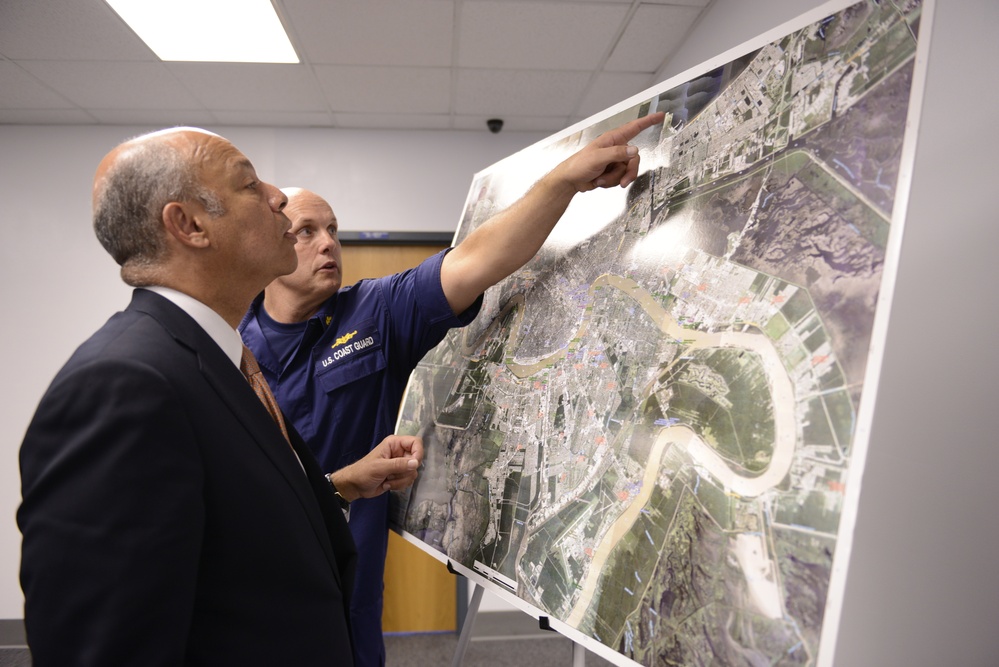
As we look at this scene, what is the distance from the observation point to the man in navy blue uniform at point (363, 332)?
121 centimetres

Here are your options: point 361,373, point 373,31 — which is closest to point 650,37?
point 373,31

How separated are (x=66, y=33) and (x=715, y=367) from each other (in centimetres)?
277

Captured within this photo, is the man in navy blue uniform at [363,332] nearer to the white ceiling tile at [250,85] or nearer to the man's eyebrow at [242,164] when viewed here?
the man's eyebrow at [242,164]

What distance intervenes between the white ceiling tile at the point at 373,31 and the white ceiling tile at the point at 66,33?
0.68 meters

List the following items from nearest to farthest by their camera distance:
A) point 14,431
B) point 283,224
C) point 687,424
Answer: point 687,424
point 283,224
point 14,431

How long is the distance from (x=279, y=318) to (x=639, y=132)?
991mm

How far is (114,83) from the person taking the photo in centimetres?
273

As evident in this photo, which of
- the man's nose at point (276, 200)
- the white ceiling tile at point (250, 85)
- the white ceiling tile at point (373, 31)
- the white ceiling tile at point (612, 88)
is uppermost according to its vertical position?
the white ceiling tile at point (612, 88)

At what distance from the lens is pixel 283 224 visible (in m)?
1.04

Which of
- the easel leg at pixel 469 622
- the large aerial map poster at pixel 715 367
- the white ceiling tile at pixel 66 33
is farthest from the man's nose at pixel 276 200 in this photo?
the white ceiling tile at pixel 66 33

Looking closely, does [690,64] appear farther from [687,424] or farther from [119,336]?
[119,336]

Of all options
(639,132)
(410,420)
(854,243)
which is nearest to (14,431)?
(410,420)

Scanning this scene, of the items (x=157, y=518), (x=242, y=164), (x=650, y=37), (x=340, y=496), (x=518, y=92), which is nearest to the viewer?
(x=157, y=518)

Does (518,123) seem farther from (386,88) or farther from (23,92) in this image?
(23,92)
